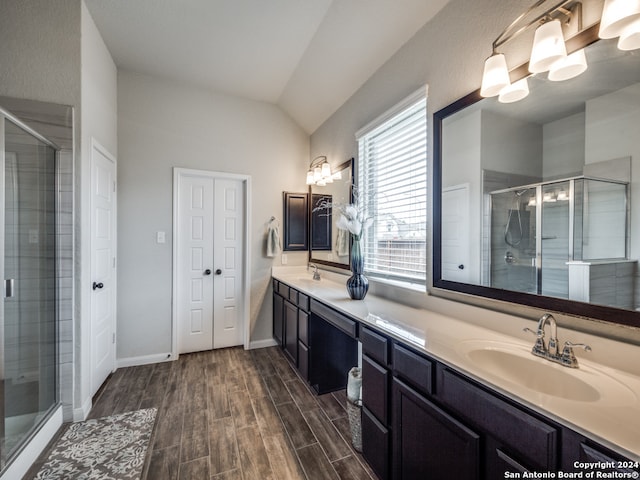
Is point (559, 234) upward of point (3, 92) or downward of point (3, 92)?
downward

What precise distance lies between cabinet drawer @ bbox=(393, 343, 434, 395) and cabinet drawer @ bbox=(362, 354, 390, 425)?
124 mm

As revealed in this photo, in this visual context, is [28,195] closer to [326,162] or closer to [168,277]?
[168,277]

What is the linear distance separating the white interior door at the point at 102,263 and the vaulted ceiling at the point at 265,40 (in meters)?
1.07

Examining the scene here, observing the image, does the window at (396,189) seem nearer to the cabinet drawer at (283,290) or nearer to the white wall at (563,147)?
the white wall at (563,147)

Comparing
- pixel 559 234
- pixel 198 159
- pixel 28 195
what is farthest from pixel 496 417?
pixel 198 159

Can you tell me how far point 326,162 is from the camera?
128 inches

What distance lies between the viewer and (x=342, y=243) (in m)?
2.99

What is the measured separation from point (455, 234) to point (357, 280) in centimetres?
81

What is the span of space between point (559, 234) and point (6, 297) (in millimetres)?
3035

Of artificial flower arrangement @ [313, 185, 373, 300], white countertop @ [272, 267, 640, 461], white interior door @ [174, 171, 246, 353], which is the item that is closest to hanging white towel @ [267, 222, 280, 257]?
white interior door @ [174, 171, 246, 353]

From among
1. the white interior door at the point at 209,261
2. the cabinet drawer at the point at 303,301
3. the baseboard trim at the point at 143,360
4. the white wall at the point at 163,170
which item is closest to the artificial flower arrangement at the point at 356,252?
the cabinet drawer at the point at 303,301

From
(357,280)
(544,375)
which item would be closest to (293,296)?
(357,280)

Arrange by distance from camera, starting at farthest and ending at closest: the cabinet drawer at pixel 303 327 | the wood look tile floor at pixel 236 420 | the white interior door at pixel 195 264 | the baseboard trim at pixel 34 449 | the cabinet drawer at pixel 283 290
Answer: the white interior door at pixel 195 264, the cabinet drawer at pixel 283 290, the cabinet drawer at pixel 303 327, the wood look tile floor at pixel 236 420, the baseboard trim at pixel 34 449

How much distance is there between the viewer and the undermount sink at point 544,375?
2.96 ft
